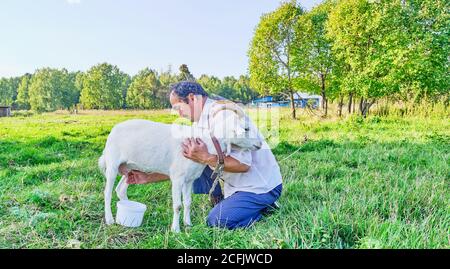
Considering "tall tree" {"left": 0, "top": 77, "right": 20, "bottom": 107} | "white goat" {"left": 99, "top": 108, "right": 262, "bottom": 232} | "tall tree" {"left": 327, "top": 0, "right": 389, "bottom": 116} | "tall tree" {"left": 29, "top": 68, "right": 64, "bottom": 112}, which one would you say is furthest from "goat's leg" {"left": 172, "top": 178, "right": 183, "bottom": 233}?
"tall tree" {"left": 327, "top": 0, "right": 389, "bottom": 116}

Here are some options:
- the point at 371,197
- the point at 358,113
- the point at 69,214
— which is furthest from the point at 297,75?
the point at 358,113

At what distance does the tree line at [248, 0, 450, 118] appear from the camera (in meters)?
3.93

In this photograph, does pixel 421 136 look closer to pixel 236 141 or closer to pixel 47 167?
pixel 236 141

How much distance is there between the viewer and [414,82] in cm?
700

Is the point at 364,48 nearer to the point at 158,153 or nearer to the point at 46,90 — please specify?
the point at 158,153

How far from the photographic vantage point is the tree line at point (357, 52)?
3932 millimetres

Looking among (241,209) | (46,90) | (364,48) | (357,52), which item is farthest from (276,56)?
(364,48)

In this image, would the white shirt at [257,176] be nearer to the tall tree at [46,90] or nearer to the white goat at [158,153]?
the white goat at [158,153]

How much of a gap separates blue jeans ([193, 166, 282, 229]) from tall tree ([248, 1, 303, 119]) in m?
1.24

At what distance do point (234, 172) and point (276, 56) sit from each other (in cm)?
180

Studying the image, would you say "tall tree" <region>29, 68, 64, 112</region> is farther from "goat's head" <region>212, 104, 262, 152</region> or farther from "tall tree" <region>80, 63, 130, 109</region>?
"goat's head" <region>212, 104, 262, 152</region>

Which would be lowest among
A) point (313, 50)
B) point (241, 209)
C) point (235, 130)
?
point (241, 209)

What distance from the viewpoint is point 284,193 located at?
3490 mm
